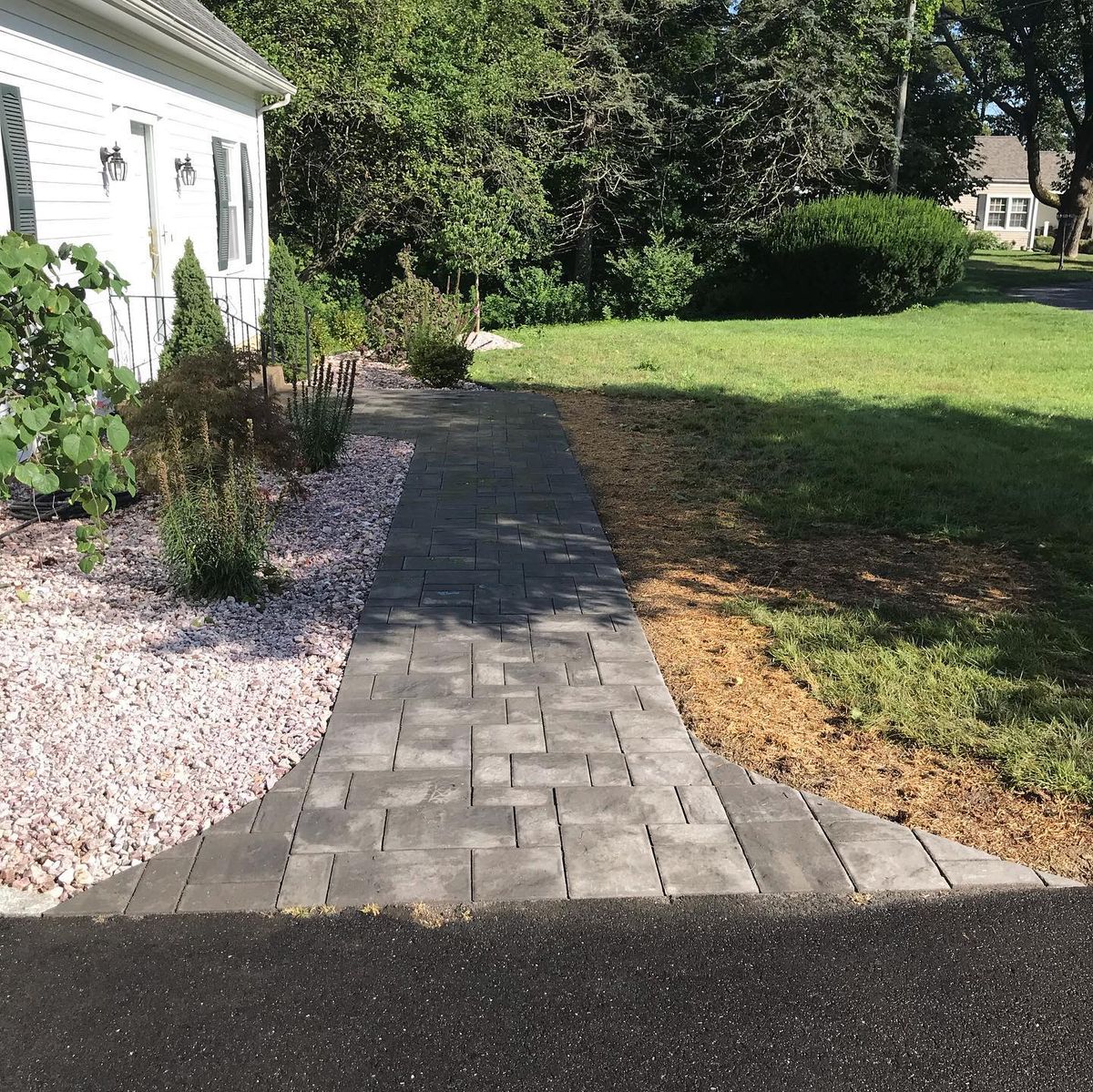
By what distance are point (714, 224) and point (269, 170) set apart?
9609mm

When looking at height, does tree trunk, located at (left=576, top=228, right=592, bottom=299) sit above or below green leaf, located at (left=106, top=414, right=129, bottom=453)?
above

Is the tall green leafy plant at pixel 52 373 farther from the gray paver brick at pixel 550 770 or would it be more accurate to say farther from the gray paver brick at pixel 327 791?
the gray paver brick at pixel 550 770

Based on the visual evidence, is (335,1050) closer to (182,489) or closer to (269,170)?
(182,489)

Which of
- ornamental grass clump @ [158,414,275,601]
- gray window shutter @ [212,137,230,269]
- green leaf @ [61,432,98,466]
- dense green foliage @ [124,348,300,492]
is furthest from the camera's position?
gray window shutter @ [212,137,230,269]

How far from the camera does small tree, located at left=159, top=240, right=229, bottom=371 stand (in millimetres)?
9047

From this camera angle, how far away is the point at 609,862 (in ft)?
10.6

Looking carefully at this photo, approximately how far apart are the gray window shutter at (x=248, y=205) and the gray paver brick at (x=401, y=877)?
12225 mm

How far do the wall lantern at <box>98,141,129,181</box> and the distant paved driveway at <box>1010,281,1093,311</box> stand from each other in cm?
1933

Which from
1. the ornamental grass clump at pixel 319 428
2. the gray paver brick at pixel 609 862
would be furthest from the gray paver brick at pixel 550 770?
the ornamental grass clump at pixel 319 428

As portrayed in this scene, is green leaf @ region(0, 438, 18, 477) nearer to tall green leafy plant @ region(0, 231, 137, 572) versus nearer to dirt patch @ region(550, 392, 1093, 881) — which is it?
tall green leafy plant @ region(0, 231, 137, 572)

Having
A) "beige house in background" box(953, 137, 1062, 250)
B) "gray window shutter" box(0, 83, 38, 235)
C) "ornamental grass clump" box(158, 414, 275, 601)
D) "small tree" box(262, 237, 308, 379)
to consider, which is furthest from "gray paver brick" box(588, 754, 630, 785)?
"beige house in background" box(953, 137, 1062, 250)

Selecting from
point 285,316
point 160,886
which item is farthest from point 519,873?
point 285,316

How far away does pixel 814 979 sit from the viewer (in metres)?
2.76

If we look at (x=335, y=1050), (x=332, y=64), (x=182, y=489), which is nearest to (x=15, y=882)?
(x=335, y=1050)
